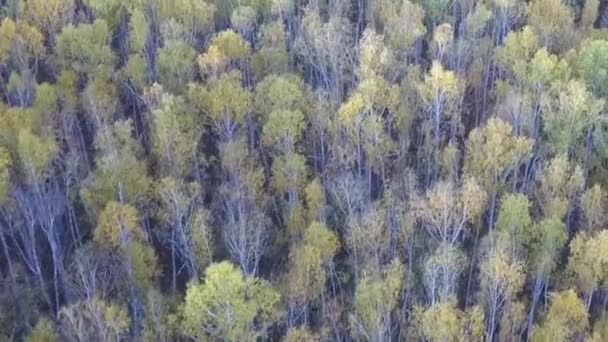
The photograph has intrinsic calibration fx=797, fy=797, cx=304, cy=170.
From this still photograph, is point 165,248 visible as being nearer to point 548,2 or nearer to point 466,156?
point 466,156

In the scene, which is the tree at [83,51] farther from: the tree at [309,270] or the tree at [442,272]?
the tree at [442,272]

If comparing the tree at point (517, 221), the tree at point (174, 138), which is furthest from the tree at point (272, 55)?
the tree at point (517, 221)

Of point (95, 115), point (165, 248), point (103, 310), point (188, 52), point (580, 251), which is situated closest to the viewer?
point (103, 310)

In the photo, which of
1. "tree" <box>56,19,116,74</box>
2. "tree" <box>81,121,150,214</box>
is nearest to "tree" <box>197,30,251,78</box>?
"tree" <box>56,19,116,74</box>

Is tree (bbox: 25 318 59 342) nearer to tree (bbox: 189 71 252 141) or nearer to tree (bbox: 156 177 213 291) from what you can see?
tree (bbox: 156 177 213 291)

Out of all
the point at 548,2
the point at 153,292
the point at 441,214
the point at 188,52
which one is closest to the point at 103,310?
the point at 153,292
